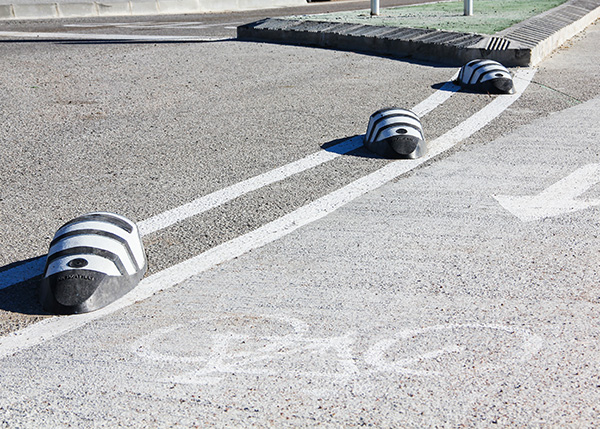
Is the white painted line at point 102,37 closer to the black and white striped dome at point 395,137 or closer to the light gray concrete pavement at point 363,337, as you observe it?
the black and white striped dome at point 395,137

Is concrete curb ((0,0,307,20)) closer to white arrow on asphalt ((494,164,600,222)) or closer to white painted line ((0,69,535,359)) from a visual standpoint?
white painted line ((0,69,535,359))

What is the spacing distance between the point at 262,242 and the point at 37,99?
512 cm

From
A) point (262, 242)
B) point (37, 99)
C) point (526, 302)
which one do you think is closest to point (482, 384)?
point (526, 302)

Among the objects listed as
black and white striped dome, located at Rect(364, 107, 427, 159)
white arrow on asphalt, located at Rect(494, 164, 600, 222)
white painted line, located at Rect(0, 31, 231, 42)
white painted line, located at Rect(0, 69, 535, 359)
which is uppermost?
white painted line, located at Rect(0, 31, 231, 42)

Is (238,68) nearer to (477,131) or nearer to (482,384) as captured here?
(477,131)

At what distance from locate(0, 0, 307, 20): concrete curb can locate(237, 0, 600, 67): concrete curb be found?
7.81 meters

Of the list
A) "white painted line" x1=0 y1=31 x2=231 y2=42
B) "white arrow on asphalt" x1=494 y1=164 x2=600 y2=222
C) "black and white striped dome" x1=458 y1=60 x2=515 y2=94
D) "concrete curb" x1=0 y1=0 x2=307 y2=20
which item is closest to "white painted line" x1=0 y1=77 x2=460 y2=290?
"white arrow on asphalt" x1=494 y1=164 x2=600 y2=222

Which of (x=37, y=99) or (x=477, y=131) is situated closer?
(x=477, y=131)

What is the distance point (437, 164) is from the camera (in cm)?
607

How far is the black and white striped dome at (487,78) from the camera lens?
28.5ft

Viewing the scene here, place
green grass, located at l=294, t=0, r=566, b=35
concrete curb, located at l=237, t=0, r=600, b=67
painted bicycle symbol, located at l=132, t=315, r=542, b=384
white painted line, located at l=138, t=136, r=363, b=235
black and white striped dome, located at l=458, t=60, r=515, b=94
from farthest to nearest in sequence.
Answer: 1. green grass, located at l=294, t=0, r=566, b=35
2. concrete curb, located at l=237, t=0, r=600, b=67
3. black and white striped dome, located at l=458, t=60, r=515, b=94
4. white painted line, located at l=138, t=136, r=363, b=235
5. painted bicycle symbol, located at l=132, t=315, r=542, b=384

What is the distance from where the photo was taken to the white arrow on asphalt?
4965 mm

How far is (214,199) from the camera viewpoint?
5.34 metres

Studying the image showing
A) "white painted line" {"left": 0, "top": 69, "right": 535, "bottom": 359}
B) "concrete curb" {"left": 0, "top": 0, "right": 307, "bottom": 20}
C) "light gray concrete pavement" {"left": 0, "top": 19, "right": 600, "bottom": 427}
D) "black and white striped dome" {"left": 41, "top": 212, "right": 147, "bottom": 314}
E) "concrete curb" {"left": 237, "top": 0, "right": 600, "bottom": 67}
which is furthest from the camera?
"concrete curb" {"left": 0, "top": 0, "right": 307, "bottom": 20}
